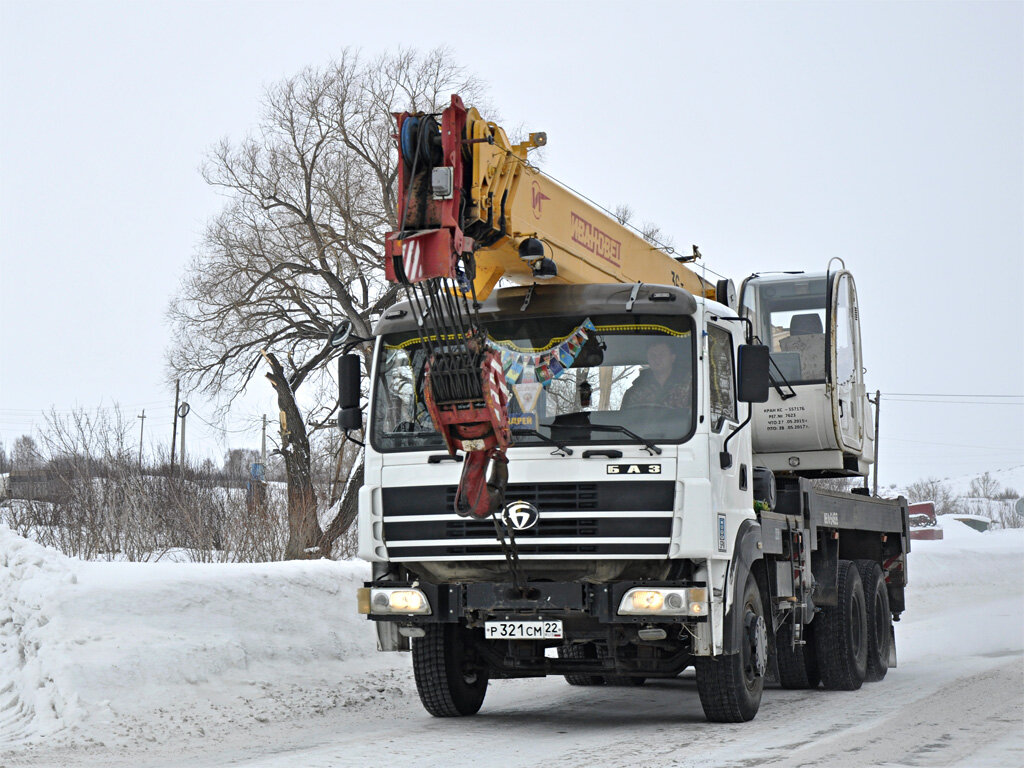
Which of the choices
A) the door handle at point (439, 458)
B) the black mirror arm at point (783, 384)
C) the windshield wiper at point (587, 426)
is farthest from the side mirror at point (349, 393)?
the black mirror arm at point (783, 384)

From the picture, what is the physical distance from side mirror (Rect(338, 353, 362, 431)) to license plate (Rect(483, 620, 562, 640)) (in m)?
1.85

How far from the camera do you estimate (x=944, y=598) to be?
25.5 metres

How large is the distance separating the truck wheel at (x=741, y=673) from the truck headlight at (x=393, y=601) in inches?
76.3

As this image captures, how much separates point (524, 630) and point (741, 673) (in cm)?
162

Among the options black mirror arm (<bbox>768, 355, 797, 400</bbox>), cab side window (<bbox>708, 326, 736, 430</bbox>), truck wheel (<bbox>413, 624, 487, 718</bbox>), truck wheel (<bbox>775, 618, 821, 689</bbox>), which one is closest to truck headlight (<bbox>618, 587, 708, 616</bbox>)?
cab side window (<bbox>708, 326, 736, 430</bbox>)

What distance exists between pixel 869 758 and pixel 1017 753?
0.96 m

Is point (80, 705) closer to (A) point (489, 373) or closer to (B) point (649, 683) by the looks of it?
(A) point (489, 373)

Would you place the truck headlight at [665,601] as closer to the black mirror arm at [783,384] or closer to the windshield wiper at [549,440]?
the windshield wiper at [549,440]

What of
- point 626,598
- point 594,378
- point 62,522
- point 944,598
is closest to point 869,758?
point 626,598

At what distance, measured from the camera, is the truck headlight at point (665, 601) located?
7871 mm

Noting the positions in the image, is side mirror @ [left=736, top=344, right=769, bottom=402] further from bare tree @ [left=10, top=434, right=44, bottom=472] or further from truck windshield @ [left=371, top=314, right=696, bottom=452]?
bare tree @ [left=10, top=434, right=44, bottom=472]

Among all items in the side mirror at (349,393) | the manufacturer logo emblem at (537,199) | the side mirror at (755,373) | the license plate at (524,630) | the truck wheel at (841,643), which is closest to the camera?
the license plate at (524,630)

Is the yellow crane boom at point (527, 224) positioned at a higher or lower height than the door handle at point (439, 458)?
higher

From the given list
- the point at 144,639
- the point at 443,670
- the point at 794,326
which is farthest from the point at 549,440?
the point at 794,326
